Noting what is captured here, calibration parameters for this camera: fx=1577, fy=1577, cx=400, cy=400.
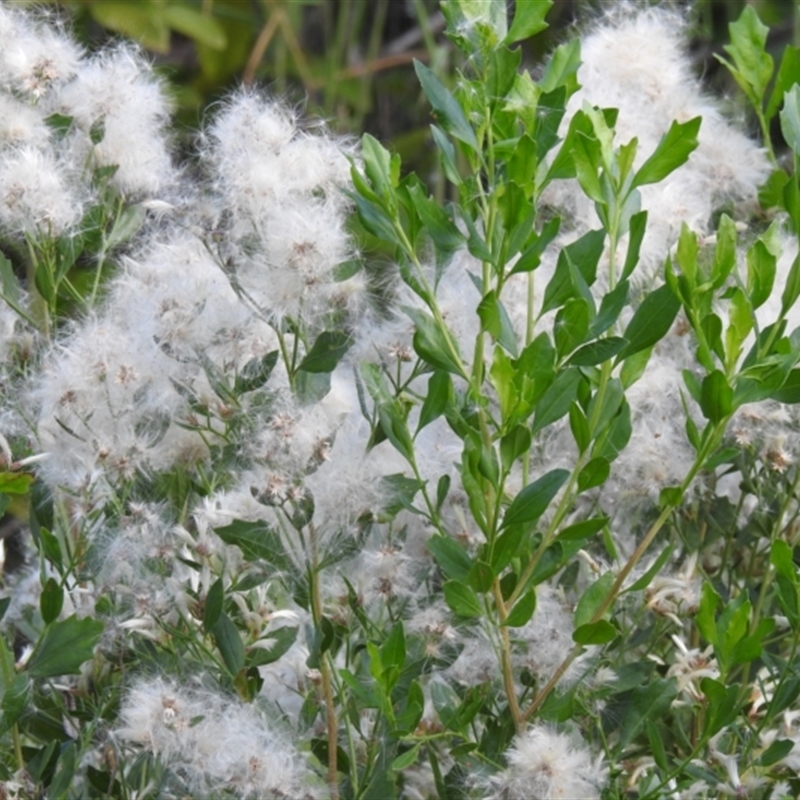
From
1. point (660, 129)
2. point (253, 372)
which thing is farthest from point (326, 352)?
point (660, 129)

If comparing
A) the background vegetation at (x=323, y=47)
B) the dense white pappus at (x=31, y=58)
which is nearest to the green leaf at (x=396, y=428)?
the dense white pappus at (x=31, y=58)

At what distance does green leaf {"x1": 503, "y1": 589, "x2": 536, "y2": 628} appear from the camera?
57 cm

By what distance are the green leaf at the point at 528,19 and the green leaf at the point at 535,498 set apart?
0.18 m

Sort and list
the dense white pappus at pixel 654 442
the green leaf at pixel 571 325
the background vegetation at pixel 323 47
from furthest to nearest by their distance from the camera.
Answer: the background vegetation at pixel 323 47, the dense white pappus at pixel 654 442, the green leaf at pixel 571 325

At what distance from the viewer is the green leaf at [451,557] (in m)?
0.57

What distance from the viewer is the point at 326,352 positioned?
0.61m

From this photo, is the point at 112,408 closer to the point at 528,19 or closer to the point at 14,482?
the point at 14,482

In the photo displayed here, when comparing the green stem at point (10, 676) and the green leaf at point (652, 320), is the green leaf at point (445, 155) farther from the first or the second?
the green stem at point (10, 676)

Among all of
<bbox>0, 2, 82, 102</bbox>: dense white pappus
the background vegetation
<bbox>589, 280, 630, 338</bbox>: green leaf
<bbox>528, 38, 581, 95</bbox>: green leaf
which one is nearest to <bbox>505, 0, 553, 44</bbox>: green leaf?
<bbox>528, 38, 581, 95</bbox>: green leaf

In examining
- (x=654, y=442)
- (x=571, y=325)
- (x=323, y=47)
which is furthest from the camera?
(x=323, y=47)

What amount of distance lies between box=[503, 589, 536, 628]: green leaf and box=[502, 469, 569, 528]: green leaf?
0.03m

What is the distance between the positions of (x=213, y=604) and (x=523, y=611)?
12cm

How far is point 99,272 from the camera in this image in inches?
27.5

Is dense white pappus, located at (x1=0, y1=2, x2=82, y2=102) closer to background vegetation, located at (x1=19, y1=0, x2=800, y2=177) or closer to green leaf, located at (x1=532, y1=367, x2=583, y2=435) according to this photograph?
green leaf, located at (x1=532, y1=367, x2=583, y2=435)
